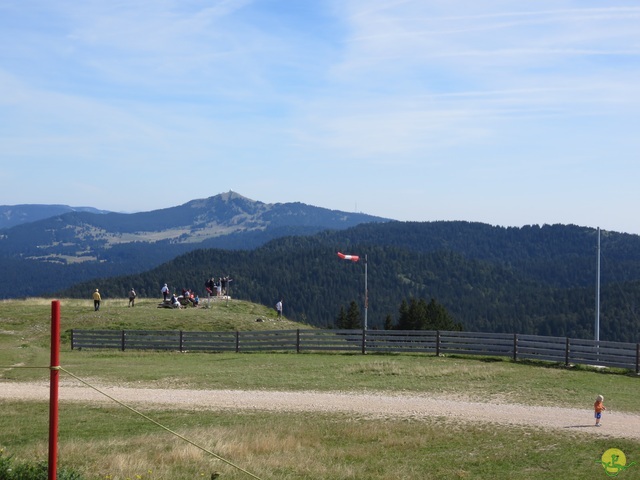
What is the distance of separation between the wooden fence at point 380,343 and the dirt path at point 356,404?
8890mm

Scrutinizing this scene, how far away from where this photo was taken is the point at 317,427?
64.9 ft

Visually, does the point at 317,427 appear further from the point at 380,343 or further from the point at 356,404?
the point at 380,343

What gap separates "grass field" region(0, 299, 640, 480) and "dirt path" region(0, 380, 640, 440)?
81cm

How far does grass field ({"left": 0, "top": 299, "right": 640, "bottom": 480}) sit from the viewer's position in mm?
15383

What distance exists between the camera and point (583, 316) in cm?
18325

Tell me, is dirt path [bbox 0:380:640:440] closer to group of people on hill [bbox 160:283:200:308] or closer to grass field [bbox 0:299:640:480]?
grass field [bbox 0:299:640:480]

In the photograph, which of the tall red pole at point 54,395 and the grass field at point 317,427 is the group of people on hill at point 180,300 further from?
the tall red pole at point 54,395

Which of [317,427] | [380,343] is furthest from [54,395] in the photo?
[380,343]

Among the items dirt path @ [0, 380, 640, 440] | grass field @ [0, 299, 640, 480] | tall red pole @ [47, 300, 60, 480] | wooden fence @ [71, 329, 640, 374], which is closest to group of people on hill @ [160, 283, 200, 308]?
wooden fence @ [71, 329, 640, 374]

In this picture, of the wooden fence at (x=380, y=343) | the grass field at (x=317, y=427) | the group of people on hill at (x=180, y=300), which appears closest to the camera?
the grass field at (x=317, y=427)

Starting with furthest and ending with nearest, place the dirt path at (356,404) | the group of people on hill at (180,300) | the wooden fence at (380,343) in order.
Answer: the group of people on hill at (180,300) < the wooden fence at (380,343) < the dirt path at (356,404)

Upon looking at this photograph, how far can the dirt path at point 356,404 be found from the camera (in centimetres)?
1991

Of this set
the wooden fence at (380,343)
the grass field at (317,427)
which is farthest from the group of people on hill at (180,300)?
the grass field at (317,427)

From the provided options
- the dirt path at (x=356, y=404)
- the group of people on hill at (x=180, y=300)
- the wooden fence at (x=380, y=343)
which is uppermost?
the group of people on hill at (x=180, y=300)
